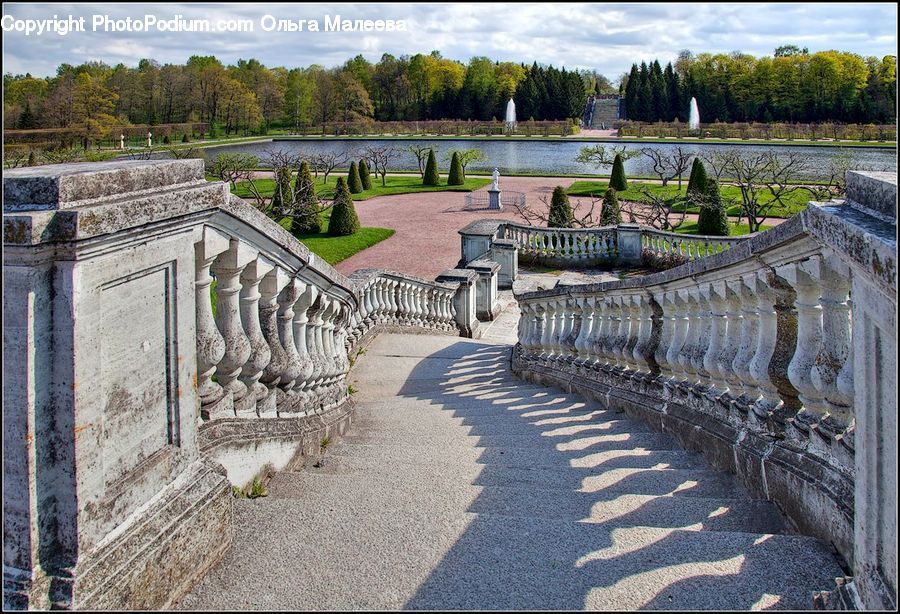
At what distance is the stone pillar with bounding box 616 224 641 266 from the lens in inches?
715

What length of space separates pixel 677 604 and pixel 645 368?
2.90 meters

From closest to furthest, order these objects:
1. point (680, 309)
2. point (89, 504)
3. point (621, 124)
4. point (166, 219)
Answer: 1. point (89, 504)
2. point (166, 219)
3. point (680, 309)
4. point (621, 124)

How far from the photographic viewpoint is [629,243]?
719 inches

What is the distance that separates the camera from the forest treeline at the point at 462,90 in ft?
204

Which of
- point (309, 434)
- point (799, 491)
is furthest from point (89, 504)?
point (799, 491)

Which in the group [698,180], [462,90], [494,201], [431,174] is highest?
[462,90]

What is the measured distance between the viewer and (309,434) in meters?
4.22

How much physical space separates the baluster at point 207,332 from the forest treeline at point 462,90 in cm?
4696

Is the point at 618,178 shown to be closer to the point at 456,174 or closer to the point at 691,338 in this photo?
the point at 456,174

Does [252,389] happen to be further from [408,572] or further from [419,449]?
[408,572]

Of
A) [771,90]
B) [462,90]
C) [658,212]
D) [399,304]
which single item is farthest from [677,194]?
[462,90]

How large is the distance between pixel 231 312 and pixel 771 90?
241 ft

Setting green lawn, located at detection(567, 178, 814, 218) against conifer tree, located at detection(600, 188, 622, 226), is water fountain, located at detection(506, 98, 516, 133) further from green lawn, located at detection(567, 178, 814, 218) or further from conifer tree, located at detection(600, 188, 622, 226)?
conifer tree, located at detection(600, 188, 622, 226)

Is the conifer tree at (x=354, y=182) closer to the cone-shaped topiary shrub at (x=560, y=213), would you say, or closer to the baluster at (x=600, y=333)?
the cone-shaped topiary shrub at (x=560, y=213)
